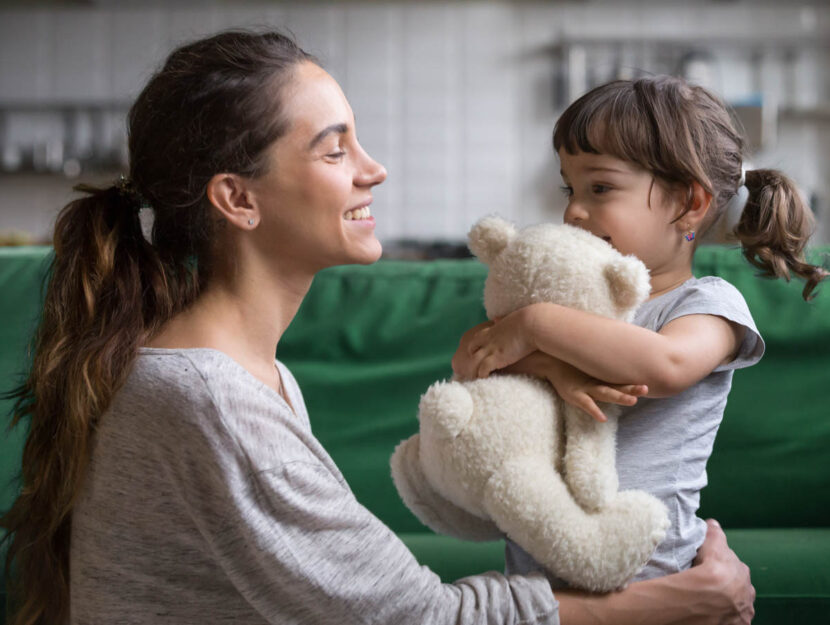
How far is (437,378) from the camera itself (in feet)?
4.93

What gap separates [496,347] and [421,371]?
0.63 metres

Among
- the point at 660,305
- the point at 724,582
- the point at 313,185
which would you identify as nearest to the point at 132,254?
the point at 313,185

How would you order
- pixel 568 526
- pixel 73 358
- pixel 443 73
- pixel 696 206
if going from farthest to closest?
pixel 443 73 → pixel 696 206 → pixel 73 358 → pixel 568 526

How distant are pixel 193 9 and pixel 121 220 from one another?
3.68m

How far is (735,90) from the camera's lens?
13.8ft

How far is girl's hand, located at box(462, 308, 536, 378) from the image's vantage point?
0.88 meters

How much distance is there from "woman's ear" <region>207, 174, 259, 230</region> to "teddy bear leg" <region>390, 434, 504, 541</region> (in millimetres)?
322

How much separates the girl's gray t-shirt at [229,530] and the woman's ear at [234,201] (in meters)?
0.17

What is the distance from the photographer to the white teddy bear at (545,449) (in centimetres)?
81

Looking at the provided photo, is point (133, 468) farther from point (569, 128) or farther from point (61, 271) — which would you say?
point (569, 128)

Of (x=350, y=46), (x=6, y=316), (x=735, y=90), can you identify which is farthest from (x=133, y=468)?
(x=735, y=90)

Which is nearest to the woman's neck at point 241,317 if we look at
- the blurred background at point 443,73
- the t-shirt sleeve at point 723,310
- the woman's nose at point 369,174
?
the woman's nose at point 369,174

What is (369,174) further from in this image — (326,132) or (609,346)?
(609,346)

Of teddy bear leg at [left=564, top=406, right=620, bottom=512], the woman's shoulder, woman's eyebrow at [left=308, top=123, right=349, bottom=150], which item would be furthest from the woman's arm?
woman's eyebrow at [left=308, top=123, right=349, bottom=150]
